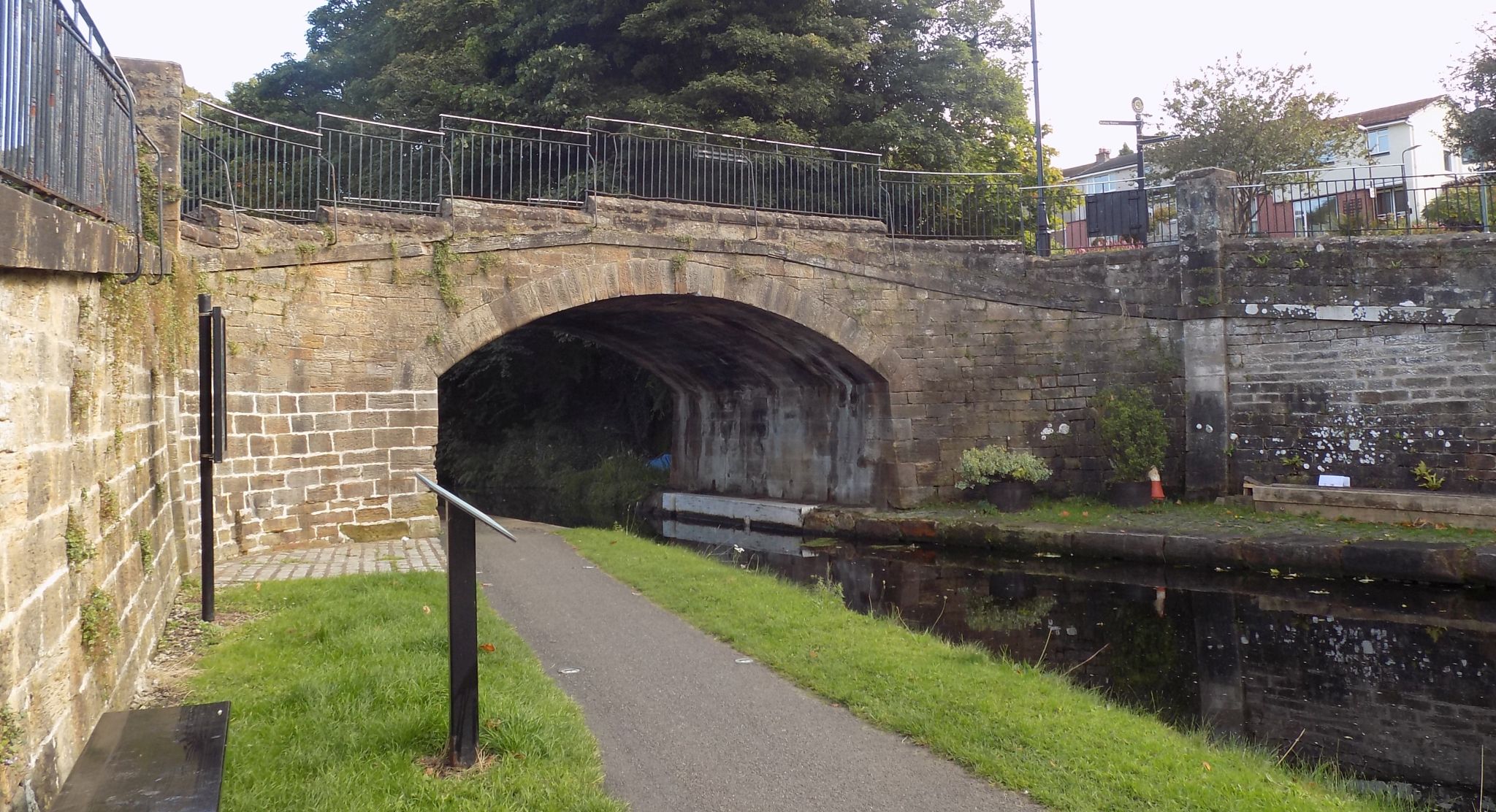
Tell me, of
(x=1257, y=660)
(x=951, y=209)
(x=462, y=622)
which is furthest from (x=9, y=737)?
(x=951, y=209)

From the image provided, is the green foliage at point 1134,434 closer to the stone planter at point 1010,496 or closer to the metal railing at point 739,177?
the stone planter at point 1010,496

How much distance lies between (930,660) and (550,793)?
2.89m

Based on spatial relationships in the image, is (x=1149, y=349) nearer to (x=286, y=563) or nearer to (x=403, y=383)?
(x=403, y=383)

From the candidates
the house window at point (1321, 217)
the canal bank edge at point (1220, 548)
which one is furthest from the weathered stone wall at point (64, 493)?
the house window at point (1321, 217)

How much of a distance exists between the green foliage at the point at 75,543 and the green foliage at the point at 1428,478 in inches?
512

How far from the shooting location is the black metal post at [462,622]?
144 inches

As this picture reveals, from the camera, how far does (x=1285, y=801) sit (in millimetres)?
3887

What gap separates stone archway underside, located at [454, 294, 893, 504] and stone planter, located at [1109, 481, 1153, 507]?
2.92 m

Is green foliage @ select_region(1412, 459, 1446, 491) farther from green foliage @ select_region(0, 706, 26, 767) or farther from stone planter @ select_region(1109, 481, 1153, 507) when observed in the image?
green foliage @ select_region(0, 706, 26, 767)

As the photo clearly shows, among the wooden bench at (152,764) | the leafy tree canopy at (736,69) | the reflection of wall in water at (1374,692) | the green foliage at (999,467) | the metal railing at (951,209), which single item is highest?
the leafy tree canopy at (736,69)

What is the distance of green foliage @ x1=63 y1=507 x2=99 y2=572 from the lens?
3.35 metres

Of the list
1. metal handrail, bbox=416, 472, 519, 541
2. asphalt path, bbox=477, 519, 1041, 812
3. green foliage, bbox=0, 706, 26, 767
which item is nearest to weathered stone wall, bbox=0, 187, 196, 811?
green foliage, bbox=0, 706, 26, 767

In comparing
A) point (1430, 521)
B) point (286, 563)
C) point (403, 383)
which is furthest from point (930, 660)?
point (1430, 521)

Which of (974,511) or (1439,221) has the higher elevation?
(1439,221)
